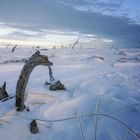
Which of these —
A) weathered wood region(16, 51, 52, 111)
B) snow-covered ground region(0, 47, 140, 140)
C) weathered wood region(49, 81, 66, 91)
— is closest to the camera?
snow-covered ground region(0, 47, 140, 140)

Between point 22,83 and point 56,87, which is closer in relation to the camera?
point 22,83

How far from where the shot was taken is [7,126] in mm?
3039

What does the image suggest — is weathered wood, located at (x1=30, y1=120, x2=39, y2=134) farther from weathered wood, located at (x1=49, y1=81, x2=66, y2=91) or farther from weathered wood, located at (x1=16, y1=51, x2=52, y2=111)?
weathered wood, located at (x1=49, y1=81, x2=66, y2=91)

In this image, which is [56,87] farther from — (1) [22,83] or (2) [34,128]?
(2) [34,128]

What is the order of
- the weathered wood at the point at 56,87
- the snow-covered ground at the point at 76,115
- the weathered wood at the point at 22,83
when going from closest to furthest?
the snow-covered ground at the point at 76,115
the weathered wood at the point at 22,83
the weathered wood at the point at 56,87

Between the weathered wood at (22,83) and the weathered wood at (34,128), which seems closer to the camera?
the weathered wood at (34,128)

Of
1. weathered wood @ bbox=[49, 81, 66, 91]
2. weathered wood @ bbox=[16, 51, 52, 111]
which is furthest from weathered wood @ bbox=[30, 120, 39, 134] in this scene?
weathered wood @ bbox=[49, 81, 66, 91]

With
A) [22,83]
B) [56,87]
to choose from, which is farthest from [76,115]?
[56,87]

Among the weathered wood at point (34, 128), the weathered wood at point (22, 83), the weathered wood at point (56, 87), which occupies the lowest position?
the weathered wood at point (34, 128)

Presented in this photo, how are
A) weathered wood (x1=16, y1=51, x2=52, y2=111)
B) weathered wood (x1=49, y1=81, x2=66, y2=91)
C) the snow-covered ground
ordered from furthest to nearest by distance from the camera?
weathered wood (x1=49, y1=81, x2=66, y2=91)
weathered wood (x1=16, y1=51, x2=52, y2=111)
the snow-covered ground

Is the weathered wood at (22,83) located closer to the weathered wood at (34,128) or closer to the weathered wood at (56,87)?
the weathered wood at (34,128)

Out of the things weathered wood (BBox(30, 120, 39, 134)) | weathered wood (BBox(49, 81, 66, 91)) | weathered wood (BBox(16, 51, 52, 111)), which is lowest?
weathered wood (BBox(30, 120, 39, 134))

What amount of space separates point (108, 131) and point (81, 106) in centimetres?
72

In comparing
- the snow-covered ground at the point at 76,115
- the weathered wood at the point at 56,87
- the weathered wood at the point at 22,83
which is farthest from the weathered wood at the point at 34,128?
the weathered wood at the point at 56,87
